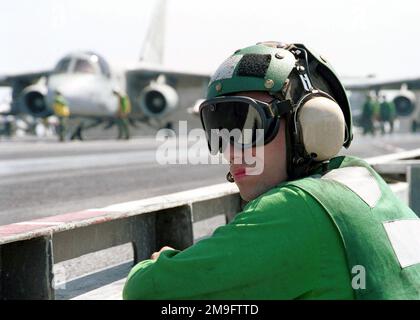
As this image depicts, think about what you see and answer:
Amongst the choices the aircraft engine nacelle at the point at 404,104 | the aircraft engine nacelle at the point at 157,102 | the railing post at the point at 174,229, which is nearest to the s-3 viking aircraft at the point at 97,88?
the aircraft engine nacelle at the point at 157,102

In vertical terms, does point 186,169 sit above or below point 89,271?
below

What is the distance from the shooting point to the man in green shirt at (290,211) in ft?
6.35

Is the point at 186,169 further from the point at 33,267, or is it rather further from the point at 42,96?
the point at 42,96

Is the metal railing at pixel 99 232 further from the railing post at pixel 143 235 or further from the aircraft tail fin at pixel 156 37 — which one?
the aircraft tail fin at pixel 156 37

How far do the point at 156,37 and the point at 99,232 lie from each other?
53490mm

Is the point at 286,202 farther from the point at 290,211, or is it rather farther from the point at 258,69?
the point at 258,69

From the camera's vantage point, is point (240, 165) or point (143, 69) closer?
point (240, 165)

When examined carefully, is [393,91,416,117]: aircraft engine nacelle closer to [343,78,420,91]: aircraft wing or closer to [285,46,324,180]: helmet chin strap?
[343,78,420,91]: aircraft wing

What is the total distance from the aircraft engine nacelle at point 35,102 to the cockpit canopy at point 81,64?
145 cm

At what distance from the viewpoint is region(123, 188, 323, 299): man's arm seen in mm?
1923

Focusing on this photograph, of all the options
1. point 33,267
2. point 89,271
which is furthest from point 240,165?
point 89,271

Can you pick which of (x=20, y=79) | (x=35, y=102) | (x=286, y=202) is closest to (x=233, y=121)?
(x=286, y=202)

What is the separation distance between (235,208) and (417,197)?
173 centimetres
